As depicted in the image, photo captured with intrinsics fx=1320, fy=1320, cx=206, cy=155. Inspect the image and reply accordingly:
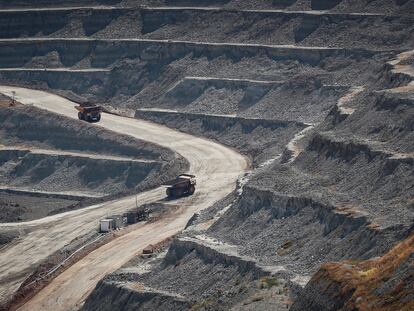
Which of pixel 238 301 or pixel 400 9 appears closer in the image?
pixel 238 301

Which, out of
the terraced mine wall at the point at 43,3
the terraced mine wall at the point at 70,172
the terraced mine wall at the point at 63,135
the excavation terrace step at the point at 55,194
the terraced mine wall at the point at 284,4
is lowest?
the excavation terrace step at the point at 55,194

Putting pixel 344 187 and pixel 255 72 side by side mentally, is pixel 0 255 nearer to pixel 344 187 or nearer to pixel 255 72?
pixel 344 187

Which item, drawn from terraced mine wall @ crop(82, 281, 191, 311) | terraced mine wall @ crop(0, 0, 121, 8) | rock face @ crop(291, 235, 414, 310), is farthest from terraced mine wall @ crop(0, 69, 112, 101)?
rock face @ crop(291, 235, 414, 310)

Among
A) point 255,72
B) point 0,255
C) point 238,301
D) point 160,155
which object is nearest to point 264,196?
point 238,301

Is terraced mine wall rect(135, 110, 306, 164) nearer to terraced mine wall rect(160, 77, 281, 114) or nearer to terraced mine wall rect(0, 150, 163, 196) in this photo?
terraced mine wall rect(160, 77, 281, 114)

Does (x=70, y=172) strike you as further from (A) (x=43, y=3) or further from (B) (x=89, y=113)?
(A) (x=43, y=3)

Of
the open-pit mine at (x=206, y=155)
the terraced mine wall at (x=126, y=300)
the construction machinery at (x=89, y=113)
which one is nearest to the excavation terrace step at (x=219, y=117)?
the open-pit mine at (x=206, y=155)

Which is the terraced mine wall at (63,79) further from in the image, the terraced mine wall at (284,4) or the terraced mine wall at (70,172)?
the terraced mine wall at (70,172)
